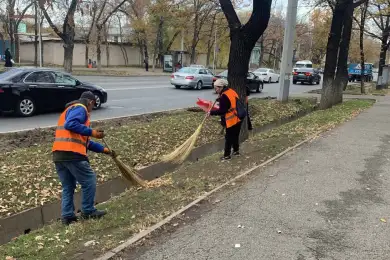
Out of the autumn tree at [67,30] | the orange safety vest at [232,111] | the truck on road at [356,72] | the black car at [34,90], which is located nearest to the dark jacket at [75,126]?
the orange safety vest at [232,111]

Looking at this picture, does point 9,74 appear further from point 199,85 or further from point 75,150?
point 199,85

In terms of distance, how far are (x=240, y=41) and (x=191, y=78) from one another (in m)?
15.7

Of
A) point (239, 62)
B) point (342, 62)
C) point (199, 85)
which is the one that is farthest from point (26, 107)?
point (199, 85)

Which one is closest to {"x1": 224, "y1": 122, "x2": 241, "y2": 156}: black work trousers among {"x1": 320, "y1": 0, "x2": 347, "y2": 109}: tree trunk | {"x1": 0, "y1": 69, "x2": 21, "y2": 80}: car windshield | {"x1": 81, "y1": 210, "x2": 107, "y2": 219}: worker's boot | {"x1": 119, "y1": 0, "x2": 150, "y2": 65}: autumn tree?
{"x1": 81, "y1": 210, "x2": 107, "y2": 219}: worker's boot

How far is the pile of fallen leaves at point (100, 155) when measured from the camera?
6250 millimetres

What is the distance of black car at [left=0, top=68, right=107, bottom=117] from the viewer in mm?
11492

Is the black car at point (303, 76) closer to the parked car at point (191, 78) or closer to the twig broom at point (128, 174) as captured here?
the parked car at point (191, 78)

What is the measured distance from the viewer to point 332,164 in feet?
24.7

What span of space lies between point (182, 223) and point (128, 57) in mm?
58559

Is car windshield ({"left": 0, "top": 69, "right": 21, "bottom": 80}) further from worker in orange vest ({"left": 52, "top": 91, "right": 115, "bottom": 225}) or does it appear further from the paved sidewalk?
the paved sidewalk

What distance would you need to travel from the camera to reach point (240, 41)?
9648 millimetres

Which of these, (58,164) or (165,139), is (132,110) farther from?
(58,164)

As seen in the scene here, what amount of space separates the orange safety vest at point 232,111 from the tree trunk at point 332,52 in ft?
34.4

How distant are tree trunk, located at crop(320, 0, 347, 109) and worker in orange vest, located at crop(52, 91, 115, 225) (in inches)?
536
